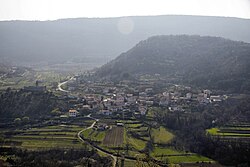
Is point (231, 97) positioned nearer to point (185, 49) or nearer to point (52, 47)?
point (185, 49)

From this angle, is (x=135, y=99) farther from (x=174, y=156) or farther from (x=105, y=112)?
(x=174, y=156)

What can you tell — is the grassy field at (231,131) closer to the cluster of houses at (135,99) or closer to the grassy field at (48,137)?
the cluster of houses at (135,99)

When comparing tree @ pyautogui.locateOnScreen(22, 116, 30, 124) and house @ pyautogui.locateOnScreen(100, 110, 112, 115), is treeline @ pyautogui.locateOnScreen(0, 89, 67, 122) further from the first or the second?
house @ pyautogui.locateOnScreen(100, 110, 112, 115)

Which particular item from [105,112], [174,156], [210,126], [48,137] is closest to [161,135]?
[174,156]

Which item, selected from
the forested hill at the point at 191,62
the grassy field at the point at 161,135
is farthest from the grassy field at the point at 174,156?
the forested hill at the point at 191,62

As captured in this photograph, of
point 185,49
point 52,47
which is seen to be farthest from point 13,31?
point 185,49

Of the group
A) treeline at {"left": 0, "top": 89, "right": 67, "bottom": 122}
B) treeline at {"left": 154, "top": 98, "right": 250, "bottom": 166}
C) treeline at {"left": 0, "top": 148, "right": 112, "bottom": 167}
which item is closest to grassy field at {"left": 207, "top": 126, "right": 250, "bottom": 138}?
treeline at {"left": 154, "top": 98, "right": 250, "bottom": 166}
